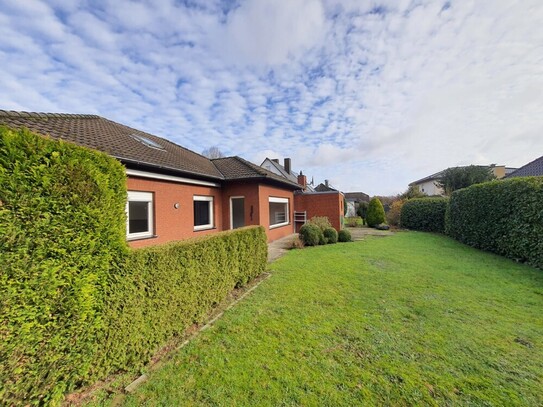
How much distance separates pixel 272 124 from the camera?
46.1 ft

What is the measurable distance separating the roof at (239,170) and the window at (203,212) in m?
1.57

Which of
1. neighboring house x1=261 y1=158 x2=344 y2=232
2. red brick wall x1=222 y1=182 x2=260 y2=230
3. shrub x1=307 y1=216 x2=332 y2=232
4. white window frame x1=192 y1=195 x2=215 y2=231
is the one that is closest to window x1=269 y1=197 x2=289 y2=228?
neighboring house x1=261 y1=158 x2=344 y2=232

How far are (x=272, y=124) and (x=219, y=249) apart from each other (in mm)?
11032

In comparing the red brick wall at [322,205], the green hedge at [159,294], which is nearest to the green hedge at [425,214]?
the red brick wall at [322,205]

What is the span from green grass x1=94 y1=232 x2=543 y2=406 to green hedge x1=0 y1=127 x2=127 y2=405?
0.86 meters

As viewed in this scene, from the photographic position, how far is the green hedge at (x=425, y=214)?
17.1 metres

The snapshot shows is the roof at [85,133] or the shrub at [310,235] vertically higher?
the roof at [85,133]

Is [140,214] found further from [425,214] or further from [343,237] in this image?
[425,214]

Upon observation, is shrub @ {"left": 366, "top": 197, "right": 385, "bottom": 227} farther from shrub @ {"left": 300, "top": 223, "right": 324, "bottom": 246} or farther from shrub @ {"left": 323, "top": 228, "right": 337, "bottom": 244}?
shrub @ {"left": 300, "top": 223, "right": 324, "bottom": 246}

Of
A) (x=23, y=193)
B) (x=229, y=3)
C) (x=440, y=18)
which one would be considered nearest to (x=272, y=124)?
(x=229, y=3)

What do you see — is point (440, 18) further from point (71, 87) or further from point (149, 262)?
point (71, 87)

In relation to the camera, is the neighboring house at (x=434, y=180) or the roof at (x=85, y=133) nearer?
the roof at (x=85, y=133)

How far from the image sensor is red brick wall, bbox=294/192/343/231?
655 inches

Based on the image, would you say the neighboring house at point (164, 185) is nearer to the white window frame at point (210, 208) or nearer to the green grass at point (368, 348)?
the white window frame at point (210, 208)
